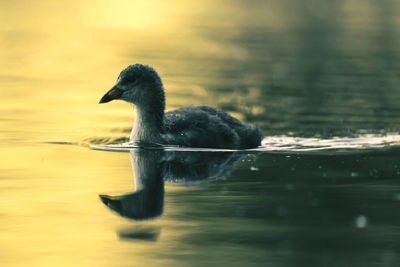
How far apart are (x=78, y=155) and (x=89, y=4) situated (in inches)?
1271

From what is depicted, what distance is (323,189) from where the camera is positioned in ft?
32.7

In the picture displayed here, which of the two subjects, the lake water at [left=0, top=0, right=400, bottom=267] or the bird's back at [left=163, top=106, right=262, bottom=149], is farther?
the bird's back at [left=163, top=106, right=262, bottom=149]

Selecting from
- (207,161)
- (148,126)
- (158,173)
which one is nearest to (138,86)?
(148,126)

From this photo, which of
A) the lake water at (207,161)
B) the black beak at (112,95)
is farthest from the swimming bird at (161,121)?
the lake water at (207,161)

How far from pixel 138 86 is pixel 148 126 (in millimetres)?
578

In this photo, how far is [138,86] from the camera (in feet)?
41.8

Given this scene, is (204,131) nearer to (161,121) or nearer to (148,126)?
(161,121)

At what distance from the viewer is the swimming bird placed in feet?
41.0

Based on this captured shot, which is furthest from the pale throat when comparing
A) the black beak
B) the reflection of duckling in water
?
the black beak

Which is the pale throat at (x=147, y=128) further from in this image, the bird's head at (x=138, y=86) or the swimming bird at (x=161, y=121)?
the bird's head at (x=138, y=86)

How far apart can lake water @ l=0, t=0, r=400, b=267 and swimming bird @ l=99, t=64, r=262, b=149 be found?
232 mm

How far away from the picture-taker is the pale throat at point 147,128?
1264 centimetres

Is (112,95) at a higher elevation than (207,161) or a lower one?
higher

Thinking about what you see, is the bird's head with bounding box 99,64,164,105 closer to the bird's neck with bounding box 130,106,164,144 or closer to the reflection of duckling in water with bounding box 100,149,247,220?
the bird's neck with bounding box 130,106,164,144
